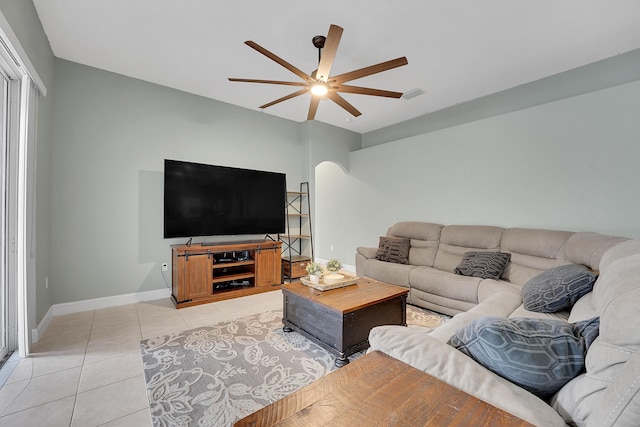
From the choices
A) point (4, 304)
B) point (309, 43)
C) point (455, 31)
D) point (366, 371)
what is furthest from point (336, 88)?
point (4, 304)

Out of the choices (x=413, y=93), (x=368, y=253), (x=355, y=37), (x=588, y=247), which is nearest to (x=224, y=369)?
(x=368, y=253)

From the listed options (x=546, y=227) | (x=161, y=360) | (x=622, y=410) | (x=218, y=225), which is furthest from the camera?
(x=218, y=225)

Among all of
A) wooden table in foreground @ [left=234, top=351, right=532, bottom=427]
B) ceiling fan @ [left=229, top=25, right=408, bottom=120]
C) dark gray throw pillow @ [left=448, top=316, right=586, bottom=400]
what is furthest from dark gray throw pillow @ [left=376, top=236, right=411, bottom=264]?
wooden table in foreground @ [left=234, top=351, right=532, bottom=427]

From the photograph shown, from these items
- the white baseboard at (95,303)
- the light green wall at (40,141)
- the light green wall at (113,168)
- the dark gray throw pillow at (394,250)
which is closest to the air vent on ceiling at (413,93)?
the dark gray throw pillow at (394,250)

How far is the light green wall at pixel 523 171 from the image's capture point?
288cm

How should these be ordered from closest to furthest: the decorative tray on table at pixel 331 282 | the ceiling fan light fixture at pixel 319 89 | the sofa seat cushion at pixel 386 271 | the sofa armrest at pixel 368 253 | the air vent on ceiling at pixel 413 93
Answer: the ceiling fan light fixture at pixel 319 89 < the decorative tray on table at pixel 331 282 < the sofa seat cushion at pixel 386 271 < the air vent on ceiling at pixel 413 93 < the sofa armrest at pixel 368 253

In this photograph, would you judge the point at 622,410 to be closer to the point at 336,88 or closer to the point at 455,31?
the point at 336,88

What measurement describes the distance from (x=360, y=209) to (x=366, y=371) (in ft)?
15.5

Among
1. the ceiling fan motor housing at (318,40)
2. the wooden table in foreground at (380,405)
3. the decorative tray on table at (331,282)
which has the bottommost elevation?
the decorative tray on table at (331,282)

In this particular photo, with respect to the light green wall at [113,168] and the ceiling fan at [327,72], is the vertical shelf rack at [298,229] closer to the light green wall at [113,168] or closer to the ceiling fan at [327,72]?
the light green wall at [113,168]

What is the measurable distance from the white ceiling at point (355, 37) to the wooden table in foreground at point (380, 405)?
102 inches

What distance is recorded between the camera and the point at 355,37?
104 inches

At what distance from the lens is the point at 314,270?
2.87 meters

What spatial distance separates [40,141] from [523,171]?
537 centimetres
